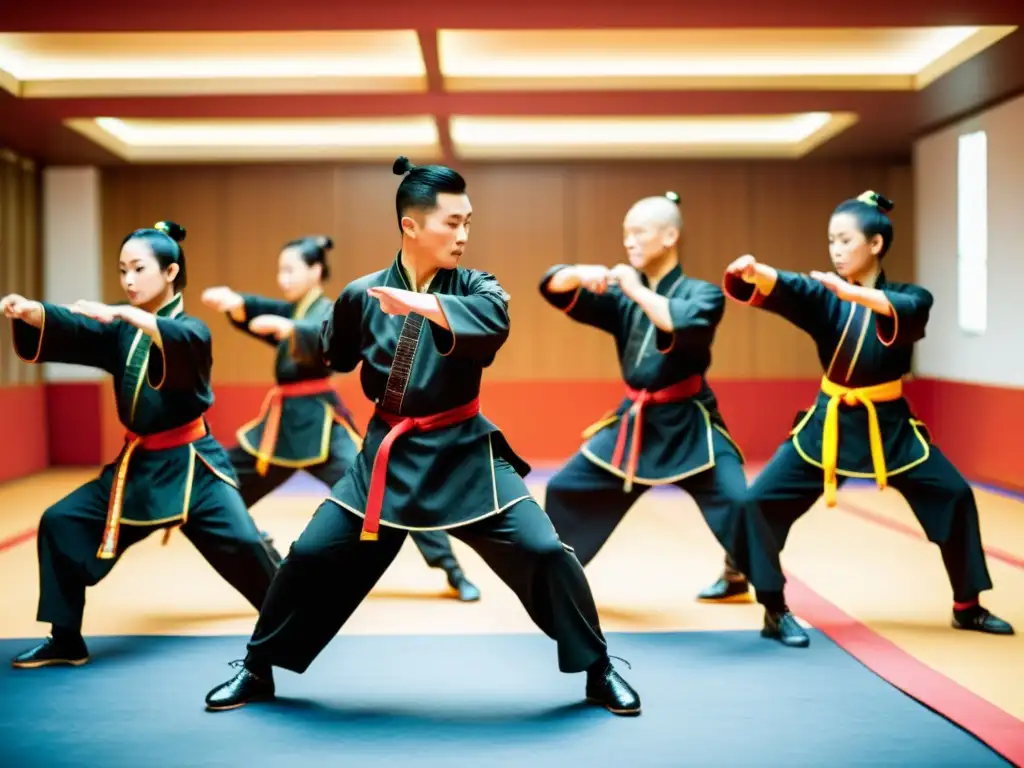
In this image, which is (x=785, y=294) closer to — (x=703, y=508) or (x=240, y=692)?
(x=703, y=508)

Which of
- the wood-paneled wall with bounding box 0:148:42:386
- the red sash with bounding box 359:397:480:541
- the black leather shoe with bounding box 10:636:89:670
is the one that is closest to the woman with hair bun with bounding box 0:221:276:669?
the black leather shoe with bounding box 10:636:89:670

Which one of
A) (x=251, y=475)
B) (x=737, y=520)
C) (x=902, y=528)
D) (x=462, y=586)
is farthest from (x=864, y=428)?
(x=251, y=475)

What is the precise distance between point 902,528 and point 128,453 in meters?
3.42

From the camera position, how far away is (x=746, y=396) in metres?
7.64

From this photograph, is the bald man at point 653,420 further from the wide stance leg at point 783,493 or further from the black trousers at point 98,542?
the black trousers at point 98,542

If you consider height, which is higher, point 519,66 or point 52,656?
point 519,66

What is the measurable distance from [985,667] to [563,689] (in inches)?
42.0

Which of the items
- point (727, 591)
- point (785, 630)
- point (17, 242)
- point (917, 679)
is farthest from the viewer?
point (17, 242)

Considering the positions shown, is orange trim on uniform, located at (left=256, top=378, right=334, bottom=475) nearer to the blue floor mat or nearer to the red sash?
the blue floor mat

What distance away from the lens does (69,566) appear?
2.64 metres

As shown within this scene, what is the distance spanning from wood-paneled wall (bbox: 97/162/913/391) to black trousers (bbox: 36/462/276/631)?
5.09 metres

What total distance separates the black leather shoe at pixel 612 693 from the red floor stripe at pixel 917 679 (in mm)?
644

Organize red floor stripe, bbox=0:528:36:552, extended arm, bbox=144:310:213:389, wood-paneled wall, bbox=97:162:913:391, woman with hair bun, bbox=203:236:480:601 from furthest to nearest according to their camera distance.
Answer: wood-paneled wall, bbox=97:162:913:391, red floor stripe, bbox=0:528:36:552, woman with hair bun, bbox=203:236:480:601, extended arm, bbox=144:310:213:389

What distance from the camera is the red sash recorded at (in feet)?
7.22
